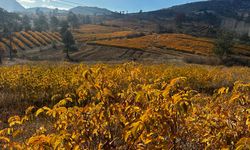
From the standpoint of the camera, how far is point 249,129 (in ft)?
10.1

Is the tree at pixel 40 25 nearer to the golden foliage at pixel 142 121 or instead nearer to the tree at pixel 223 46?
the tree at pixel 223 46

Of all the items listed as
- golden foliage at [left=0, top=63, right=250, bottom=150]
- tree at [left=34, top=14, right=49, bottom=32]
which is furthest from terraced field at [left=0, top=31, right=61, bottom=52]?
golden foliage at [left=0, top=63, right=250, bottom=150]

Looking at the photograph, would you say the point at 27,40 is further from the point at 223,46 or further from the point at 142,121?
the point at 142,121

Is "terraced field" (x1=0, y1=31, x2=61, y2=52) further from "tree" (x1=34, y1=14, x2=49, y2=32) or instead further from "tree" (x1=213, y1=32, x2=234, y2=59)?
"tree" (x1=213, y1=32, x2=234, y2=59)

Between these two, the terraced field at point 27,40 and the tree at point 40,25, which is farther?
the tree at point 40,25

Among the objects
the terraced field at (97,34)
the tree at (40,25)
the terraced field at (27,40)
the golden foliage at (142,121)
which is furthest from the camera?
the tree at (40,25)

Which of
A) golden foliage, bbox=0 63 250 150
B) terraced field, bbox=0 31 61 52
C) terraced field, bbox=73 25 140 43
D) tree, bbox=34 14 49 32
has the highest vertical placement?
golden foliage, bbox=0 63 250 150

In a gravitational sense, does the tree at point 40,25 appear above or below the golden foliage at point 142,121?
below

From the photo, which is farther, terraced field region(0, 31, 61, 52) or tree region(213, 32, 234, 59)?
terraced field region(0, 31, 61, 52)

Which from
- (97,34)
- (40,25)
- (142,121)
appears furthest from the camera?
(97,34)

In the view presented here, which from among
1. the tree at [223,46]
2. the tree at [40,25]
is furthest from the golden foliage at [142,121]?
the tree at [40,25]

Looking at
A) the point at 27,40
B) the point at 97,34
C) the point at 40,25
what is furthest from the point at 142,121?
the point at 40,25

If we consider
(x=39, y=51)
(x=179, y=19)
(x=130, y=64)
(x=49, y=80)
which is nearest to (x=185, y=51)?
(x=39, y=51)

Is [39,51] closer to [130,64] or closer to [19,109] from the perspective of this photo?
[19,109]
